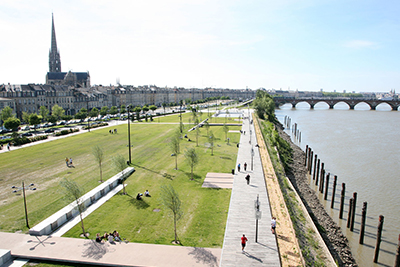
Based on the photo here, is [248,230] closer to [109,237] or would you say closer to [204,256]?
[204,256]

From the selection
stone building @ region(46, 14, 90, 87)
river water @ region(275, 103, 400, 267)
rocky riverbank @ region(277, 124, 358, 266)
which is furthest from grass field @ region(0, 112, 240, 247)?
stone building @ region(46, 14, 90, 87)

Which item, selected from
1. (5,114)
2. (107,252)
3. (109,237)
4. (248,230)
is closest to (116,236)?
(109,237)

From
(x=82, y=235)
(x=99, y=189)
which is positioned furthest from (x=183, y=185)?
(x=82, y=235)

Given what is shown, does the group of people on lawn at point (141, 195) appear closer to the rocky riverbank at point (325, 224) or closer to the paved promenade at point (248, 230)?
the paved promenade at point (248, 230)

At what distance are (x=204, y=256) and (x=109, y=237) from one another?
5.44 meters

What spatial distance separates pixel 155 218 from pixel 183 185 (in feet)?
21.0

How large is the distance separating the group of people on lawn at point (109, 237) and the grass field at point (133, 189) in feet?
2.44

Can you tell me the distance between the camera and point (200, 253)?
1452cm

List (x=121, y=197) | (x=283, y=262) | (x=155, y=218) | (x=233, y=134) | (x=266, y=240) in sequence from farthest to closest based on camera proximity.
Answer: (x=233, y=134)
(x=121, y=197)
(x=155, y=218)
(x=266, y=240)
(x=283, y=262)

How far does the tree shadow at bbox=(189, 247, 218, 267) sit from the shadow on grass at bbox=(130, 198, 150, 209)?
677 centimetres

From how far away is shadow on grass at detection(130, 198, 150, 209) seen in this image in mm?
20533

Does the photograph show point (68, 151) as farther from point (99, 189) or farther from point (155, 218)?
point (155, 218)

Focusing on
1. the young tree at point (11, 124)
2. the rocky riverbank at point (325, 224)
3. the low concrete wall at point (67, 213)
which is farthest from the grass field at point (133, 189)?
the young tree at point (11, 124)

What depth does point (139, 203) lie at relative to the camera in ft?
69.3
